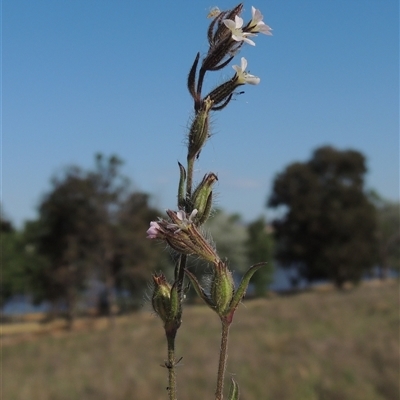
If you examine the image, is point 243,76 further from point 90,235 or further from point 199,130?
point 90,235

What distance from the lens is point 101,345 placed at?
18531 mm

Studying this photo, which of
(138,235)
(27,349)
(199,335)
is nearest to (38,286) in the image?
(138,235)

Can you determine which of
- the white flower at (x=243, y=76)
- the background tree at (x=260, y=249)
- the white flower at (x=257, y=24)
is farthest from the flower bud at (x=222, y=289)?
the background tree at (x=260, y=249)

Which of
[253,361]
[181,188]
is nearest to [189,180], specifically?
[181,188]

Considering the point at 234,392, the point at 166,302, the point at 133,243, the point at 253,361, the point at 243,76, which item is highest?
the point at 133,243

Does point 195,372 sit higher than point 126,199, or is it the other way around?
point 126,199

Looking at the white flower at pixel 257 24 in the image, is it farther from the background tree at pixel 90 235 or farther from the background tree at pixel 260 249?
the background tree at pixel 260 249

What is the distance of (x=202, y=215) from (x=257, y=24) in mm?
474

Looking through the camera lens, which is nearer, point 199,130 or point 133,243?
point 199,130

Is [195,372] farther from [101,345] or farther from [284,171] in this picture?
[284,171]

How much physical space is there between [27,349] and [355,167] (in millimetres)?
27289

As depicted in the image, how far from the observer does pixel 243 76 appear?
1299mm

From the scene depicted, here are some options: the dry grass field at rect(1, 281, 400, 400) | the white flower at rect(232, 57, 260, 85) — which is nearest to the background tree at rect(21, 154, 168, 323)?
the dry grass field at rect(1, 281, 400, 400)

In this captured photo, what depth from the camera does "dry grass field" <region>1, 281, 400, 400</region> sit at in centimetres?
909
